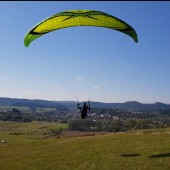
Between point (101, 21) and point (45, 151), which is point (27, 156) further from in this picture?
point (101, 21)

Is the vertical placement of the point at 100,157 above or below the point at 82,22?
below

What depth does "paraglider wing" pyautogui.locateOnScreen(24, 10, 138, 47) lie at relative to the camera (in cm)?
2494

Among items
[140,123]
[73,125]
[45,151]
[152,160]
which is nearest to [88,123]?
[73,125]

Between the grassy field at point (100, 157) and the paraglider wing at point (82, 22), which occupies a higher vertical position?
the paraglider wing at point (82, 22)

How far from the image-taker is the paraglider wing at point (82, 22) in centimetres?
2494

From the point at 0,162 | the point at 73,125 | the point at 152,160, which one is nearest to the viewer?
the point at 152,160

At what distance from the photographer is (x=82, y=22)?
25625mm

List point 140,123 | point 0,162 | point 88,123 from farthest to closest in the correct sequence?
1. point 88,123
2. point 140,123
3. point 0,162

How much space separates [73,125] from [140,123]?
41.7 m

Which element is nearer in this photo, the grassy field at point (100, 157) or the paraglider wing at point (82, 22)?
the paraglider wing at point (82, 22)

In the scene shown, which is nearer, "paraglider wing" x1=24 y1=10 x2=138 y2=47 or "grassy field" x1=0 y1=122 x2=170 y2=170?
"paraglider wing" x1=24 y1=10 x2=138 y2=47

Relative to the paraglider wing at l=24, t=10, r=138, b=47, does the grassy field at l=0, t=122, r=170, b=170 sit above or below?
below

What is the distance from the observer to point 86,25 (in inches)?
1022

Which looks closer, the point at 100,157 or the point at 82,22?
the point at 82,22
